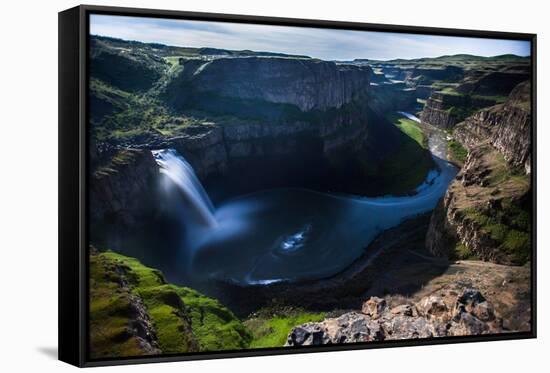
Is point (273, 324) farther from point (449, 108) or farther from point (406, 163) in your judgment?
point (449, 108)

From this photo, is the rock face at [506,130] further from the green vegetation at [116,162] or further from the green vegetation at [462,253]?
the green vegetation at [116,162]

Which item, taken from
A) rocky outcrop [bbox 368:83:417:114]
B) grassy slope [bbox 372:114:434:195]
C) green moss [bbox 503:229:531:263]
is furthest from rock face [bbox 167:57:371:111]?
green moss [bbox 503:229:531:263]

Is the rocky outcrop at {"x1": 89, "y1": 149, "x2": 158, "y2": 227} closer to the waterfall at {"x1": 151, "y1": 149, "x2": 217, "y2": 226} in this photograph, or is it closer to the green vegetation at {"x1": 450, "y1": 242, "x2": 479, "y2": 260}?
the waterfall at {"x1": 151, "y1": 149, "x2": 217, "y2": 226}

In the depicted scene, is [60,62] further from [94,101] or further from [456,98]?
[456,98]

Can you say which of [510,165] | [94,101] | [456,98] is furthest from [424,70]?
[94,101]

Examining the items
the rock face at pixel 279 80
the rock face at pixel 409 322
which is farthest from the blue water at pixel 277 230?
the rock face at pixel 279 80

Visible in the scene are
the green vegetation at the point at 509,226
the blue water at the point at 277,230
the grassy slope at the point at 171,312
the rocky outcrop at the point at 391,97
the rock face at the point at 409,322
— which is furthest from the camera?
the green vegetation at the point at 509,226
